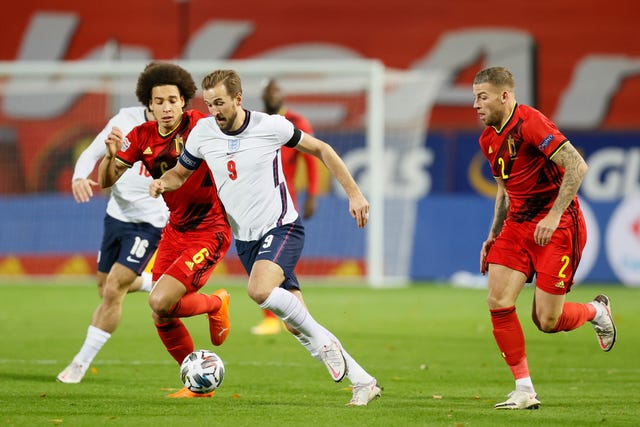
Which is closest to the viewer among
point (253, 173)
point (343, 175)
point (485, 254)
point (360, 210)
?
point (360, 210)

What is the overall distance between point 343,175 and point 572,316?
2006 millimetres

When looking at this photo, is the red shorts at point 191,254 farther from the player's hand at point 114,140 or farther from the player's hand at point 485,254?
the player's hand at point 485,254

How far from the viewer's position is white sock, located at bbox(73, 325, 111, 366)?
Result: 8.53m

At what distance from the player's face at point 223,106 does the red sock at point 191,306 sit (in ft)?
3.83

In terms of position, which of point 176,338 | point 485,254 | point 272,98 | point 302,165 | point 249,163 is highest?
point 249,163

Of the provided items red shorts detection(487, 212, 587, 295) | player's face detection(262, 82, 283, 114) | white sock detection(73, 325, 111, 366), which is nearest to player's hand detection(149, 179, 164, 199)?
white sock detection(73, 325, 111, 366)

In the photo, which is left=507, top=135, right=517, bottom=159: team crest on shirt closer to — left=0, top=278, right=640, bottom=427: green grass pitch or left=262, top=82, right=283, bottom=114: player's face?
left=0, top=278, right=640, bottom=427: green grass pitch

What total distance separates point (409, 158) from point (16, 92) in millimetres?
7815

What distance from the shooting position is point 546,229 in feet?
23.2

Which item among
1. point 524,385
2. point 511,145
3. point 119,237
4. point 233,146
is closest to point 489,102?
point 511,145

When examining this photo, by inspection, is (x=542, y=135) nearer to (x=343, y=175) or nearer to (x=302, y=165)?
(x=343, y=175)

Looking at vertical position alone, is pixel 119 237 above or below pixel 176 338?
above

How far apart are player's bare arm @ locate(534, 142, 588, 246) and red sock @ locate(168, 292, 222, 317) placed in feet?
7.51

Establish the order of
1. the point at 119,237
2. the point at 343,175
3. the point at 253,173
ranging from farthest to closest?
the point at 119,237 → the point at 253,173 → the point at 343,175
